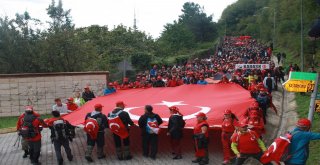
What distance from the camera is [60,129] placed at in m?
11.4

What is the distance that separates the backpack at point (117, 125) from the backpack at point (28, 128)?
6.86 ft

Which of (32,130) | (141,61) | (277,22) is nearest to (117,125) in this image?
(32,130)

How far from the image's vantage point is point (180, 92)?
53.0 ft

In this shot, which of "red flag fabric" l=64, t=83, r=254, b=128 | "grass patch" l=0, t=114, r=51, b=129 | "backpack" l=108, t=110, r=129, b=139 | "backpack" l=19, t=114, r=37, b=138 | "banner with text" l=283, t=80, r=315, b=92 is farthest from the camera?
"grass patch" l=0, t=114, r=51, b=129

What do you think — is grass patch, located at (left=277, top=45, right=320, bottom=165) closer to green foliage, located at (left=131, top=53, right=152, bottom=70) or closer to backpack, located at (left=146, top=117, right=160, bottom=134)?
backpack, located at (left=146, top=117, right=160, bottom=134)

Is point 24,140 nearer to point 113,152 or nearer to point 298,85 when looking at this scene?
point 113,152

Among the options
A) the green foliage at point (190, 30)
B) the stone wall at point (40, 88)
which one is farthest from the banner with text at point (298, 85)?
the green foliage at point (190, 30)

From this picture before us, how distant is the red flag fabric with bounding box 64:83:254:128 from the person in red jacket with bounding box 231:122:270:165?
3.15 m

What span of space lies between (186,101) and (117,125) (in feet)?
13.0

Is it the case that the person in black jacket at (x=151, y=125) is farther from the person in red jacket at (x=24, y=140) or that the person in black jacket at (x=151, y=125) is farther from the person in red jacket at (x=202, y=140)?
the person in red jacket at (x=24, y=140)

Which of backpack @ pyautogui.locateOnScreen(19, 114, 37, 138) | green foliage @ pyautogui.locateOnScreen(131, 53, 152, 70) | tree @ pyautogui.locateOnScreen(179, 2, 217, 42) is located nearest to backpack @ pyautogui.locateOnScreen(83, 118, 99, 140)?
backpack @ pyautogui.locateOnScreen(19, 114, 37, 138)

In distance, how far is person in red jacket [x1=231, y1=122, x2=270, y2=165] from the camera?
28.7 ft

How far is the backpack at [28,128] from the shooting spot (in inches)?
445

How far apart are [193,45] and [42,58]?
45718mm
